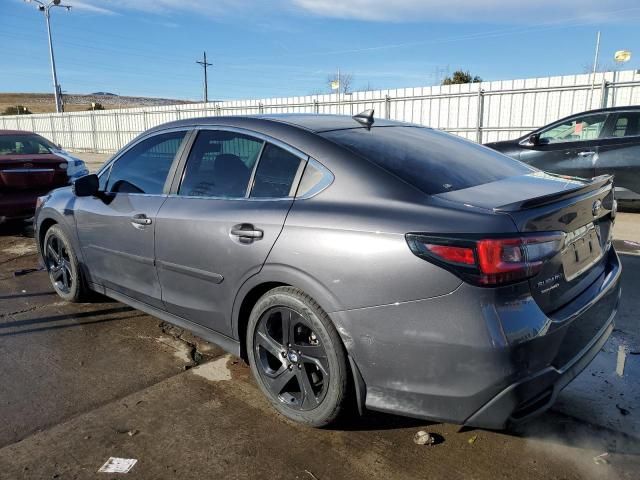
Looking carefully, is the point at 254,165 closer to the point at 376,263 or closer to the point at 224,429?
the point at 376,263

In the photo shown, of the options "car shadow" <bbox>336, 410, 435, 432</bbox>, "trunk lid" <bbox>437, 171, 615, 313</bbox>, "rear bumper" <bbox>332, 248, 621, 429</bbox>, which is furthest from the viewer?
"car shadow" <bbox>336, 410, 435, 432</bbox>

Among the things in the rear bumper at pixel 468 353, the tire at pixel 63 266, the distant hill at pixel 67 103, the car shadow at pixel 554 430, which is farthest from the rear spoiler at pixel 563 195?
the distant hill at pixel 67 103

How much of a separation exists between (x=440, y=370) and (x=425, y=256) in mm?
483

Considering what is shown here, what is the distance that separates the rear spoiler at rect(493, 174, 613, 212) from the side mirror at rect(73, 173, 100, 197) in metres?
3.10

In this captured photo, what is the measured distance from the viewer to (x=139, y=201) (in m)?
3.61

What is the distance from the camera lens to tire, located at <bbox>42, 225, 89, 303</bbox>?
4457mm

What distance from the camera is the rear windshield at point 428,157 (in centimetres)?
254

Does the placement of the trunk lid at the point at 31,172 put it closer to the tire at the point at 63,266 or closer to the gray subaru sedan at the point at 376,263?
the tire at the point at 63,266

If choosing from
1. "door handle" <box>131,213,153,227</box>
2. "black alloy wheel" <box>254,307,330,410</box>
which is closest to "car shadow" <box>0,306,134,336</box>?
"door handle" <box>131,213,153,227</box>

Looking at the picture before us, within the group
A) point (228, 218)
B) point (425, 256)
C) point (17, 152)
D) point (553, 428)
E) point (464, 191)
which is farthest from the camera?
point (17, 152)

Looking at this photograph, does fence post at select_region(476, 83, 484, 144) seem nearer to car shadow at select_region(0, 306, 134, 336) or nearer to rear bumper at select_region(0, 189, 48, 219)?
rear bumper at select_region(0, 189, 48, 219)

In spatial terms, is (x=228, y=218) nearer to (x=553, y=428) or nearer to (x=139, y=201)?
(x=139, y=201)

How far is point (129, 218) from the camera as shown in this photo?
3615 mm

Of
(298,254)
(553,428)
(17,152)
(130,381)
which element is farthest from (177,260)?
(17,152)
